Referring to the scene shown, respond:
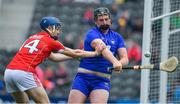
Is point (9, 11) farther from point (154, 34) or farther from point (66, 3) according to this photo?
point (154, 34)

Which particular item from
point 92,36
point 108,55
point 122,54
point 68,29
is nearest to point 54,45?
point 92,36

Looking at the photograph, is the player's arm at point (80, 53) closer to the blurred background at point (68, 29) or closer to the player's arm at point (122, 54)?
the player's arm at point (122, 54)

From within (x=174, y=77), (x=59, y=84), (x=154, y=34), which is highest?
(x=154, y=34)

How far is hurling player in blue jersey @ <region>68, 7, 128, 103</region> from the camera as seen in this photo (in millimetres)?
11062

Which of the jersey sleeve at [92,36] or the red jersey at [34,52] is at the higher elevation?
the jersey sleeve at [92,36]

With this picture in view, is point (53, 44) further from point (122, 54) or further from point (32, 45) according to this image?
point (122, 54)

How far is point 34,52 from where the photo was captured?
10961mm

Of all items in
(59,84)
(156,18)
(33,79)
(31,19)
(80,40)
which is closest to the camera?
(33,79)

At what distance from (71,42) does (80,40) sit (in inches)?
30.9

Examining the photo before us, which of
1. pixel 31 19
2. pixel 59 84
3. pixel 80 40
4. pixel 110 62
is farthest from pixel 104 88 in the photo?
pixel 31 19

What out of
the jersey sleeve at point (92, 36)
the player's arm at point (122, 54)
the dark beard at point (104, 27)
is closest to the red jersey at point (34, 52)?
the jersey sleeve at point (92, 36)

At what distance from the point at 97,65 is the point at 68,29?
39.0ft

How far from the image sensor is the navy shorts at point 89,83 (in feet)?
36.4

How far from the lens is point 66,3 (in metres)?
24.3
